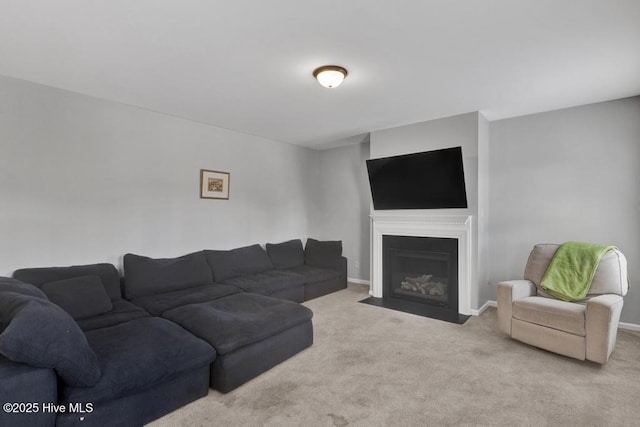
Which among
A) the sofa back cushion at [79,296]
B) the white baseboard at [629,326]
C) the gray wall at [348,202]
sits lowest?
the white baseboard at [629,326]

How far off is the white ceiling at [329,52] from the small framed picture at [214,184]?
98cm

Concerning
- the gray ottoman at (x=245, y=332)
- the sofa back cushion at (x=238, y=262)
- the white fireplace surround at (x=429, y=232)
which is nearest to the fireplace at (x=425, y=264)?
the white fireplace surround at (x=429, y=232)

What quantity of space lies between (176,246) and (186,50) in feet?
8.18

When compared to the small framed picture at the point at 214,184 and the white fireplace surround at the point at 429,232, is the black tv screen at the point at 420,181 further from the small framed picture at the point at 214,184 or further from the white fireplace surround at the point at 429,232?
the small framed picture at the point at 214,184

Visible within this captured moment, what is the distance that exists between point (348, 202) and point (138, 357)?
168 inches

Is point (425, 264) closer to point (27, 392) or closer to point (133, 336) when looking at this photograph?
point (133, 336)

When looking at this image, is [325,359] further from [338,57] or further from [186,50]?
[186,50]

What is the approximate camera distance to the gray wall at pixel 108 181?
290 cm

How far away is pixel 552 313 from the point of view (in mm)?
2789

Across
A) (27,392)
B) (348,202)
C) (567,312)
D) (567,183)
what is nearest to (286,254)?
(348,202)

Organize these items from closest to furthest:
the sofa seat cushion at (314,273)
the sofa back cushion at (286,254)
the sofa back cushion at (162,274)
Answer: the sofa back cushion at (162,274) → the sofa seat cushion at (314,273) → the sofa back cushion at (286,254)

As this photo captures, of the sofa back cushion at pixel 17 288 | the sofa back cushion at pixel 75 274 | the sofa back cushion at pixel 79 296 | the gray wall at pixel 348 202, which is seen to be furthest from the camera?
the gray wall at pixel 348 202

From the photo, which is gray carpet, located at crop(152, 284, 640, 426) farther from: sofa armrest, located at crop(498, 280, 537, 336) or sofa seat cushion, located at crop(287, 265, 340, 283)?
sofa seat cushion, located at crop(287, 265, 340, 283)

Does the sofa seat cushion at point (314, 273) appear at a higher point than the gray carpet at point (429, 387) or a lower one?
higher
